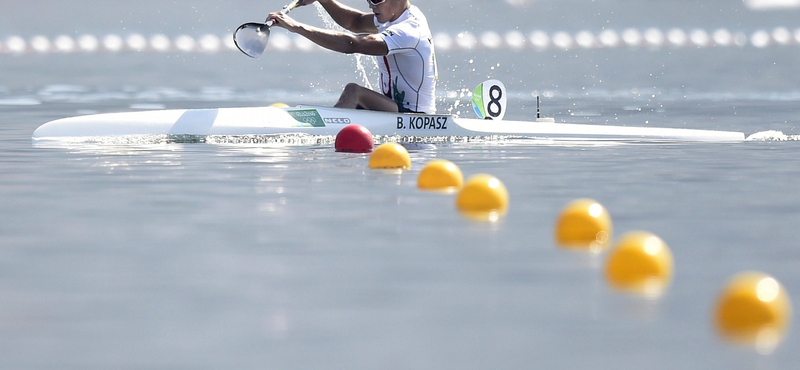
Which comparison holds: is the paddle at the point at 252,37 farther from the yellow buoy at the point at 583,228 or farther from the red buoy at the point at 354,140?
the yellow buoy at the point at 583,228

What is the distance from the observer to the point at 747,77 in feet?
97.4

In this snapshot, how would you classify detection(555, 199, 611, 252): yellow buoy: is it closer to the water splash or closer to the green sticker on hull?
the green sticker on hull

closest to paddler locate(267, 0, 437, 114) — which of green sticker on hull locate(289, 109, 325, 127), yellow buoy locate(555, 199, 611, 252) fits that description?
green sticker on hull locate(289, 109, 325, 127)

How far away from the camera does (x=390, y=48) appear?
11086 mm

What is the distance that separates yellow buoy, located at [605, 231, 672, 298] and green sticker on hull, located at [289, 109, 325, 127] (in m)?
6.83

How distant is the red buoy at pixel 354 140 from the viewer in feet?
34.1

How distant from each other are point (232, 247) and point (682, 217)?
7.91ft

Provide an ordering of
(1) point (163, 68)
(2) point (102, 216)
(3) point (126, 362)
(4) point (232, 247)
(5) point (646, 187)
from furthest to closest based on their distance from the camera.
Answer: (1) point (163, 68) < (5) point (646, 187) < (2) point (102, 216) < (4) point (232, 247) < (3) point (126, 362)

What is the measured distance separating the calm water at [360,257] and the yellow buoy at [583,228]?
0.13 meters

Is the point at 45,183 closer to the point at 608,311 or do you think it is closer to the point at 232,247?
the point at 232,247

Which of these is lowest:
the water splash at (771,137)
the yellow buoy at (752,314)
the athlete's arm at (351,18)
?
the yellow buoy at (752,314)

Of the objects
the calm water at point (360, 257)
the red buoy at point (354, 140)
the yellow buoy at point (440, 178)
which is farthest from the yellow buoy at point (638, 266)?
the red buoy at point (354, 140)

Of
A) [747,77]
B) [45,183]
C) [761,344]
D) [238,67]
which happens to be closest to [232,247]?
[761,344]

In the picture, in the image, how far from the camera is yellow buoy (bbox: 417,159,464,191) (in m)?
7.52
